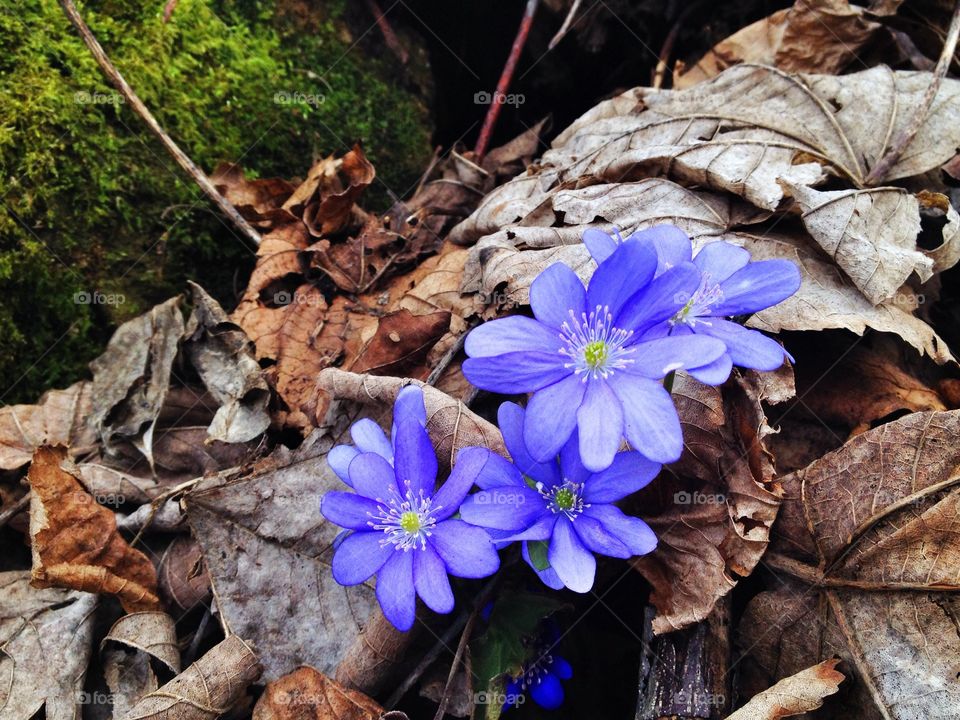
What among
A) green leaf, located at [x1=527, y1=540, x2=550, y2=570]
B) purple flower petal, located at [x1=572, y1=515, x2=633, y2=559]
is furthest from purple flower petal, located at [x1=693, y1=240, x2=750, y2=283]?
green leaf, located at [x1=527, y1=540, x2=550, y2=570]

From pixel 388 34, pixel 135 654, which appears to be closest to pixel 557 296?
pixel 135 654

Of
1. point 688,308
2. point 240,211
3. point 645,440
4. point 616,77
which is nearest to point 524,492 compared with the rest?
point 645,440

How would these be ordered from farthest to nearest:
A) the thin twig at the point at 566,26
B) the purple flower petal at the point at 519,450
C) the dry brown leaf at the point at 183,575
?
1. the thin twig at the point at 566,26
2. the dry brown leaf at the point at 183,575
3. the purple flower petal at the point at 519,450

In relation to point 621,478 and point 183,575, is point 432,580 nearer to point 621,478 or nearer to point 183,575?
point 621,478

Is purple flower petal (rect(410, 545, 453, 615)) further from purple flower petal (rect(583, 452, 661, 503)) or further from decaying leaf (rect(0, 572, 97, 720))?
decaying leaf (rect(0, 572, 97, 720))

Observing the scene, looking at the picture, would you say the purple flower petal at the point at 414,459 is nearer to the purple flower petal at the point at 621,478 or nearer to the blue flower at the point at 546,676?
the purple flower petal at the point at 621,478

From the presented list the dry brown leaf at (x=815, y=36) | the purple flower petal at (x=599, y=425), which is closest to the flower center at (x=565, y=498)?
the purple flower petal at (x=599, y=425)

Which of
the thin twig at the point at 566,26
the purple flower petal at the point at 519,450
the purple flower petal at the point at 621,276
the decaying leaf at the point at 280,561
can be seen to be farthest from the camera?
the thin twig at the point at 566,26
